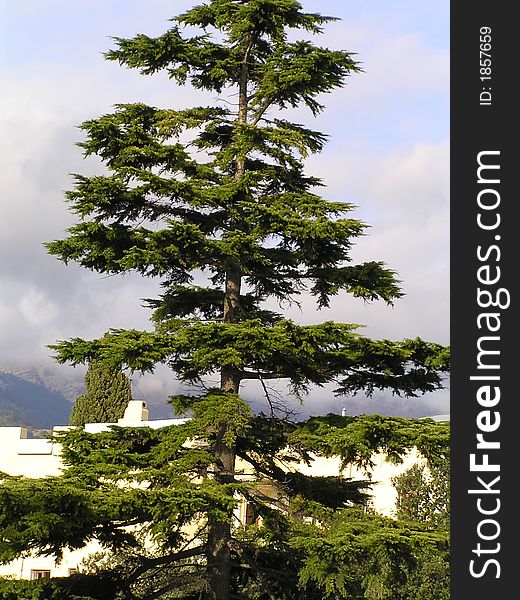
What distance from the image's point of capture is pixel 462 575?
789 cm

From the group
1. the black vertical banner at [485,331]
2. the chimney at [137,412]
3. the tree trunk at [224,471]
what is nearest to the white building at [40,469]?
the chimney at [137,412]

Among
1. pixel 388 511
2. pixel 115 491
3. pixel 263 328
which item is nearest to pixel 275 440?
pixel 263 328

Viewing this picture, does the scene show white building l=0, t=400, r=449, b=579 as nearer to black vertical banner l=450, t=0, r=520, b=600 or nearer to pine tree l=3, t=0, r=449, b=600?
pine tree l=3, t=0, r=449, b=600

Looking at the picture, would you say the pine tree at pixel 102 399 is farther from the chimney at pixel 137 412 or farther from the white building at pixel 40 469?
the white building at pixel 40 469

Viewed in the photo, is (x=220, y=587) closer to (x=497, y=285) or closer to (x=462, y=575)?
(x=462, y=575)

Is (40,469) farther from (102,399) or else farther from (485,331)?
(485,331)

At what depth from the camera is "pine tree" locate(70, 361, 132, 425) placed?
32719 mm

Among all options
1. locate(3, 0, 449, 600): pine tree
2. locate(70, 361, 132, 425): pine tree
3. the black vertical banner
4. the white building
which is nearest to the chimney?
the white building

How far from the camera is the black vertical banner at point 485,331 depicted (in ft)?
25.6

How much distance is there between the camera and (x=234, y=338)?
12.0 metres

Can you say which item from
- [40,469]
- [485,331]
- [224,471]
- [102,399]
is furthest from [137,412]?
[485,331]

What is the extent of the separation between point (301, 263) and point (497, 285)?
584 cm

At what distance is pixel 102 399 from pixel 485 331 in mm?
26616

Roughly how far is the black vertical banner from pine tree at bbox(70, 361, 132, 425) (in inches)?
1006
